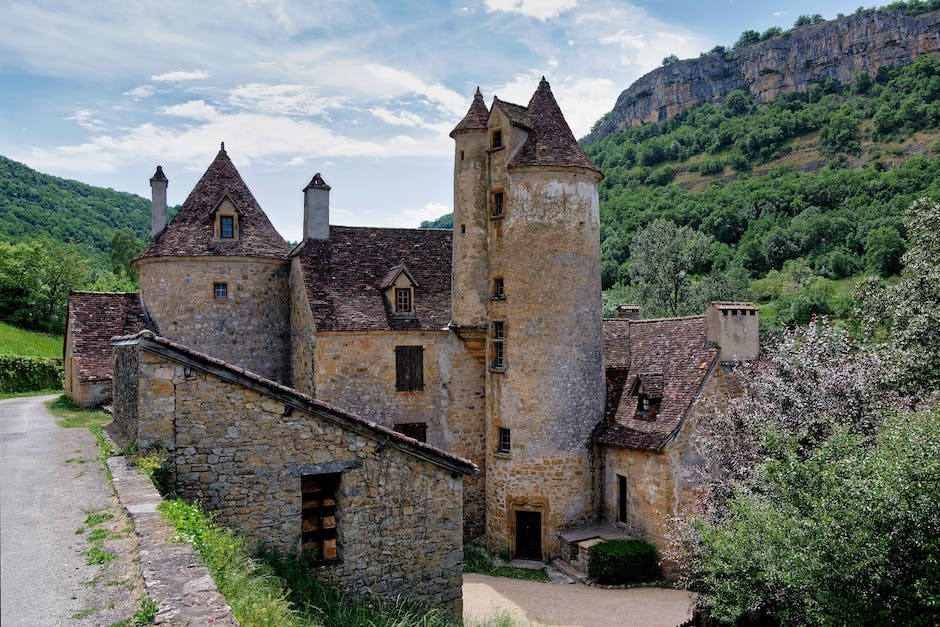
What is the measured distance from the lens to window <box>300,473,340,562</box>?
1315 centimetres

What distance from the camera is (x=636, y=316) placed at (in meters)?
31.9

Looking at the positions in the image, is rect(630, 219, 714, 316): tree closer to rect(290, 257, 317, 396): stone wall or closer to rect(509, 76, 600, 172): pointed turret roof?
rect(509, 76, 600, 172): pointed turret roof

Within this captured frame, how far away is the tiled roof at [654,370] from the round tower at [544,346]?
121 cm

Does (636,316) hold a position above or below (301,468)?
above

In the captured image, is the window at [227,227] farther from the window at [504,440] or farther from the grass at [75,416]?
the window at [504,440]

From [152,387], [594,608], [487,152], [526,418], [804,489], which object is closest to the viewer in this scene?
[152,387]

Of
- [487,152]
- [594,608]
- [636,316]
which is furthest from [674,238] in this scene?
[594,608]

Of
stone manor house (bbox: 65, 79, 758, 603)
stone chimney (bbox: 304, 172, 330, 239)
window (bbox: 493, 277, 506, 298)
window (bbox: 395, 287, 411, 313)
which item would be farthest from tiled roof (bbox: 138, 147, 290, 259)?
window (bbox: 493, 277, 506, 298)

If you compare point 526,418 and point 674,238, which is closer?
point 526,418

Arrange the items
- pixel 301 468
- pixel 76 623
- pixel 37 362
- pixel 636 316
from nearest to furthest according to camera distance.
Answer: pixel 76 623 < pixel 301 468 < pixel 636 316 < pixel 37 362

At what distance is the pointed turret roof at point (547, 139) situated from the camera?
→ 2431 centimetres

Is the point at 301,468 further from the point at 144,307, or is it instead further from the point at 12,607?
the point at 144,307

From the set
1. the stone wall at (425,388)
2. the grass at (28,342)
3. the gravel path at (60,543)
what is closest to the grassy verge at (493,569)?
the stone wall at (425,388)

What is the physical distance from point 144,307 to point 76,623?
2285cm
